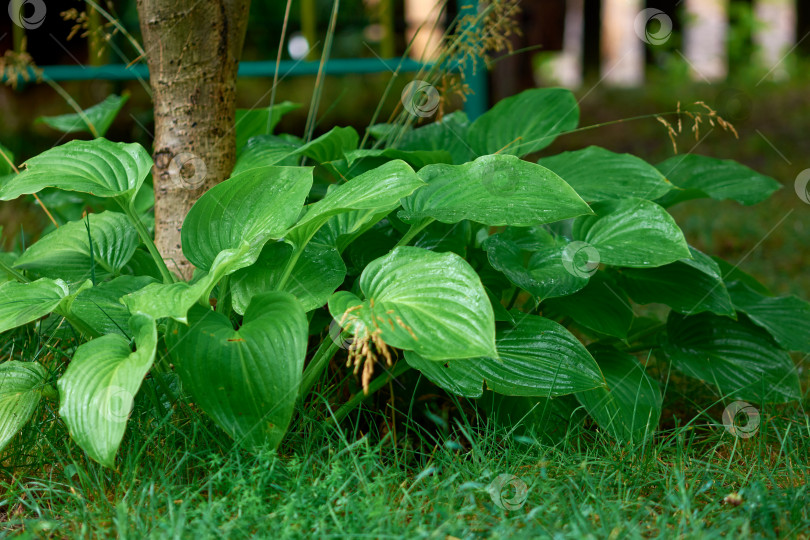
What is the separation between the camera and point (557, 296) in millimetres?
1481

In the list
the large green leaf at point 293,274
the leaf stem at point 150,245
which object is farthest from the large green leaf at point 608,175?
the leaf stem at point 150,245

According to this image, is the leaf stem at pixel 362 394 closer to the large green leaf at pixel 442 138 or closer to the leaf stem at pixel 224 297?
the leaf stem at pixel 224 297

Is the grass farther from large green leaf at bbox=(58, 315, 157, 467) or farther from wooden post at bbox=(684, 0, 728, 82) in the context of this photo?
wooden post at bbox=(684, 0, 728, 82)

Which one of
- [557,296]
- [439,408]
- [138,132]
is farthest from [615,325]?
[138,132]

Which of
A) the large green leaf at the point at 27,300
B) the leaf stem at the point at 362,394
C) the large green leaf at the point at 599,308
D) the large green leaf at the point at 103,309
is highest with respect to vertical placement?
the large green leaf at the point at 27,300

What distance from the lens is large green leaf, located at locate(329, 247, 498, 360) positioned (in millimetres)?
1151

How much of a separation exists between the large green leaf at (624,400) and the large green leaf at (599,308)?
100mm

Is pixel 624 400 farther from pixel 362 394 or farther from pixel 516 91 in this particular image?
pixel 516 91

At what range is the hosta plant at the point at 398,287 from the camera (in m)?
1.22

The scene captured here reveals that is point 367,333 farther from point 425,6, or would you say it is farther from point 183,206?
point 425,6

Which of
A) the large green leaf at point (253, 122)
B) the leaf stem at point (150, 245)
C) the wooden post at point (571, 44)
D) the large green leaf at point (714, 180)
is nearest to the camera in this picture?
the leaf stem at point (150, 245)

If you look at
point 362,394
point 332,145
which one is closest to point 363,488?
point 362,394

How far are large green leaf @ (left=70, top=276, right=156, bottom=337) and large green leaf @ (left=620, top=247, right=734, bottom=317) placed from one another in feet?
3.64

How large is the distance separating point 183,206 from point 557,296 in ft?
2.93
